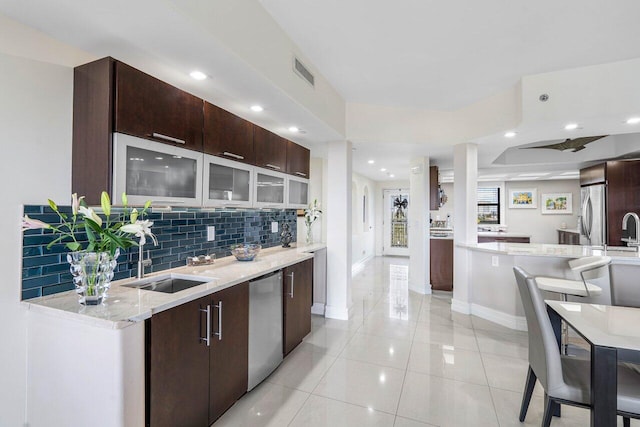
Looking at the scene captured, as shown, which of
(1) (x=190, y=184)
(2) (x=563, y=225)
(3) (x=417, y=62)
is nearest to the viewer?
(1) (x=190, y=184)

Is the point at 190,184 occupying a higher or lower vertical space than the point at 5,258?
higher

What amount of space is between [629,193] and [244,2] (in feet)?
21.5

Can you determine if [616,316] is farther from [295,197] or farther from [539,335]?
[295,197]

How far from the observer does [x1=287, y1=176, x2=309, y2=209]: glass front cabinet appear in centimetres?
339

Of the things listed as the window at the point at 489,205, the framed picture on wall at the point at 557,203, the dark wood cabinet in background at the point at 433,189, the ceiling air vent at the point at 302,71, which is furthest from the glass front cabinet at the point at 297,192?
the framed picture on wall at the point at 557,203

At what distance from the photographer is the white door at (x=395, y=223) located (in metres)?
8.95

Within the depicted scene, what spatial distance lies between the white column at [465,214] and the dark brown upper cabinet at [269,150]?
8.10 ft

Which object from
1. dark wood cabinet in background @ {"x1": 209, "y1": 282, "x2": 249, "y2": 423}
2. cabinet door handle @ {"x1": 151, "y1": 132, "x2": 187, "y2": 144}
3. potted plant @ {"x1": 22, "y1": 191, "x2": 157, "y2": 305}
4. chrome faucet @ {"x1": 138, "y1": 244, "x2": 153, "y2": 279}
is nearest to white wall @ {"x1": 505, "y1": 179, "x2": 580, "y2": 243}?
dark wood cabinet in background @ {"x1": 209, "y1": 282, "x2": 249, "y2": 423}

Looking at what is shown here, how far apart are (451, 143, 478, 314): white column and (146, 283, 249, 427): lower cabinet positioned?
3.22 meters

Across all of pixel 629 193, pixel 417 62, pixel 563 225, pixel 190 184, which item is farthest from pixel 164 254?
pixel 563 225

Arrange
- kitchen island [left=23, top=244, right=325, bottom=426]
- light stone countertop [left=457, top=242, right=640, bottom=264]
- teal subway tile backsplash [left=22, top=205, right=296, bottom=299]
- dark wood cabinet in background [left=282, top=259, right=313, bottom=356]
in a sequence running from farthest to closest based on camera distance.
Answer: light stone countertop [left=457, top=242, right=640, bottom=264]
dark wood cabinet in background [left=282, top=259, right=313, bottom=356]
teal subway tile backsplash [left=22, top=205, right=296, bottom=299]
kitchen island [left=23, top=244, right=325, bottom=426]

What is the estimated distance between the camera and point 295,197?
A: 139 inches

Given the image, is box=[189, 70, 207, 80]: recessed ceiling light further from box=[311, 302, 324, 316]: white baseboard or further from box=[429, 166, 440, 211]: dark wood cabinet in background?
box=[429, 166, 440, 211]: dark wood cabinet in background

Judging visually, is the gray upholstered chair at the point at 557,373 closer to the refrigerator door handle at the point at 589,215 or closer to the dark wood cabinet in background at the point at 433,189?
the dark wood cabinet in background at the point at 433,189
